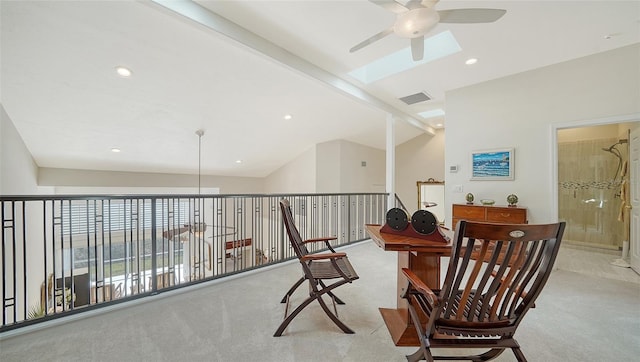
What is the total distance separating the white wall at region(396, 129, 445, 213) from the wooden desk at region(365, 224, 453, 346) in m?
5.76

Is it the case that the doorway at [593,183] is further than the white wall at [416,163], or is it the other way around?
the white wall at [416,163]

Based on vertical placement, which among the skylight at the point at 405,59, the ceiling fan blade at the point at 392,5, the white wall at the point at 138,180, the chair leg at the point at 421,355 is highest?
the skylight at the point at 405,59

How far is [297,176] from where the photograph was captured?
7.50m

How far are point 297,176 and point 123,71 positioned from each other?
4.98 metres

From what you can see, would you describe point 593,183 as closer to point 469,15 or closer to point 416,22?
point 469,15

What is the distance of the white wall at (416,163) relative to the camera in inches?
278

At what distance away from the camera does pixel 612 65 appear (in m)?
3.05

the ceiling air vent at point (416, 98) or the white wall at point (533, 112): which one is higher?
the ceiling air vent at point (416, 98)

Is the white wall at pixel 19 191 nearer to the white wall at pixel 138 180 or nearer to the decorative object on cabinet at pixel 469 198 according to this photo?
the white wall at pixel 138 180

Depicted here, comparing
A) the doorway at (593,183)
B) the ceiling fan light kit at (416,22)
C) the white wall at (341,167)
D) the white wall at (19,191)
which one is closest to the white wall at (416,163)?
the white wall at (341,167)

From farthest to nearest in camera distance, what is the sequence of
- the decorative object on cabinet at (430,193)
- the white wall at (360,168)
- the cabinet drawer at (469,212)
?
the decorative object on cabinet at (430,193) → the white wall at (360,168) → the cabinet drawer at (469,212)

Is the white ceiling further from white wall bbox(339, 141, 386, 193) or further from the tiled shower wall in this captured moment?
the tiled shower wall

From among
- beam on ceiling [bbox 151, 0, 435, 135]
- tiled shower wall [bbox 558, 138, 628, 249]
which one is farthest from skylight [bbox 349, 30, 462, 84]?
tiled shower wall [bbox 558, 138, 628, 249]

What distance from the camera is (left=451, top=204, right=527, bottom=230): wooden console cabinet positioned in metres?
3.55
